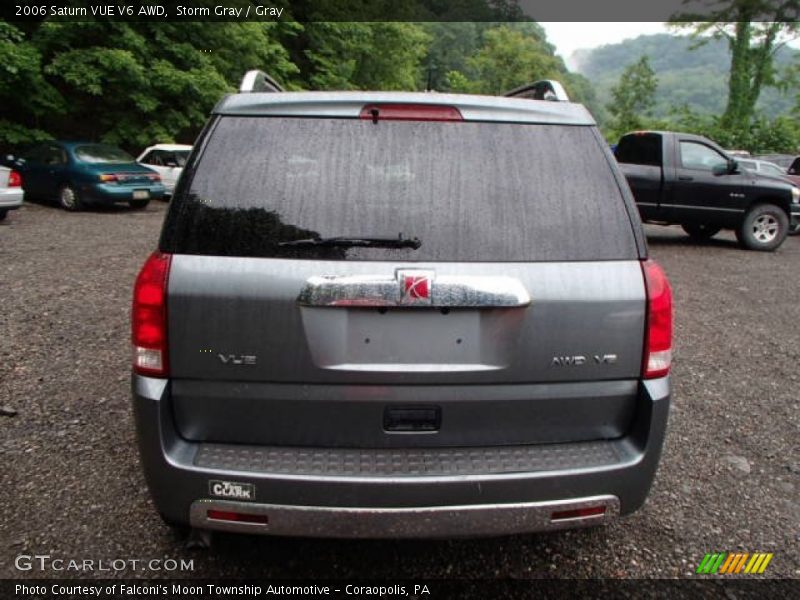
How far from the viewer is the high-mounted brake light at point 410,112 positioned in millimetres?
2193

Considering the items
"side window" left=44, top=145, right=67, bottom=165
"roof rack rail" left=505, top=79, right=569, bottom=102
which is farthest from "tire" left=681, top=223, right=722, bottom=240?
"side window" left=44, top=145, right=67, bottom=165

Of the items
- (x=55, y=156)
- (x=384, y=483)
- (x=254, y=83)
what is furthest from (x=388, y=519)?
(x=55, y=156)

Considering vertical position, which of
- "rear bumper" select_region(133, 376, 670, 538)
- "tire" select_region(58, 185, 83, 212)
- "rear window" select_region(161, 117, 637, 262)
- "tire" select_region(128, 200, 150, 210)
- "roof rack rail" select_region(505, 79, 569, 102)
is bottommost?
"tire" select_region(128, 200, 150, 210)

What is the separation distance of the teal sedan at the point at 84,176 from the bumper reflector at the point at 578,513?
1337 cm

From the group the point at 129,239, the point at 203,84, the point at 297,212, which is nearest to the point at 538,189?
the point at 297,212

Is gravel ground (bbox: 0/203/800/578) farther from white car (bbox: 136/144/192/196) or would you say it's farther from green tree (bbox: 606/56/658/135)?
green tree (bbox: 606/56/658/135)

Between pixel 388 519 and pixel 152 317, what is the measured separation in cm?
101

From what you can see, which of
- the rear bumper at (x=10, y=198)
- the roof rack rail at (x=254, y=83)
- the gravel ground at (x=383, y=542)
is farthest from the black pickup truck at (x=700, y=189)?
the rear bumper at (x=10, y=198)

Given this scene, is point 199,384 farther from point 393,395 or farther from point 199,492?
point 393,395

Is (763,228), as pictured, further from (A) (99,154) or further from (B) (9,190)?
(A) (99,154)

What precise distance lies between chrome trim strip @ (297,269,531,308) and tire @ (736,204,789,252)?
11301 millimetres

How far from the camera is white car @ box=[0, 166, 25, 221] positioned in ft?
35.3

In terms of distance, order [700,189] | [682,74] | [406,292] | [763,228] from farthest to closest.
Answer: [682,74] → [763,228] → [700,189] → [406,292]

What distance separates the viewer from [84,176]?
13.3m
